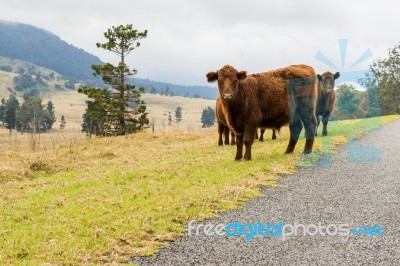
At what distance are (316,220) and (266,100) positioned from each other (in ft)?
21.8

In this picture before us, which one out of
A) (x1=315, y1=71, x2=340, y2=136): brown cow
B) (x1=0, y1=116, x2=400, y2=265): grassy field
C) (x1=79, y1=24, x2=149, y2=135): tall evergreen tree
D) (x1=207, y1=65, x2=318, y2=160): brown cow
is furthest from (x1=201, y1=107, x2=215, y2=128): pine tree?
(x1=207, y1=65, x2=318, y2=160): brown cow

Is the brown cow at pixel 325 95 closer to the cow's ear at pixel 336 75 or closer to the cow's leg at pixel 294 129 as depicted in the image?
the cow's ear at pixel 336 75

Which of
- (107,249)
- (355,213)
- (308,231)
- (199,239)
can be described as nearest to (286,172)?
(355,213)

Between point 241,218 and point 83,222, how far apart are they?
2582 millimetres

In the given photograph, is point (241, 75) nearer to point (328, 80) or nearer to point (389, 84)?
point (328, 80)

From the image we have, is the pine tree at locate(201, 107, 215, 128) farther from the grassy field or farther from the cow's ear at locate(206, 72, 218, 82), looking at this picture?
the cow's ear at locate(206, 72, 218, 82)

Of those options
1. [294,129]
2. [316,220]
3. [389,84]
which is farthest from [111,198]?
[389,84]

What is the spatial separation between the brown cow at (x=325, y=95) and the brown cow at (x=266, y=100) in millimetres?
5901

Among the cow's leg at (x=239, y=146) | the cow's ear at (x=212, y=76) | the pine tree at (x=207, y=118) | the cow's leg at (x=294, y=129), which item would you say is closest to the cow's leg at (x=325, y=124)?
the cow's leg at (x=294, y=129)

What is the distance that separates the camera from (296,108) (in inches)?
526

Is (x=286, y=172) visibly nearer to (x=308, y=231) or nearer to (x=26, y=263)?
(x=308, y=231)

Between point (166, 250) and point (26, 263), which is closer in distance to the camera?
point (26, 263)

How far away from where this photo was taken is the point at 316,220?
660cm

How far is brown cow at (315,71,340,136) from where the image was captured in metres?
19.6
